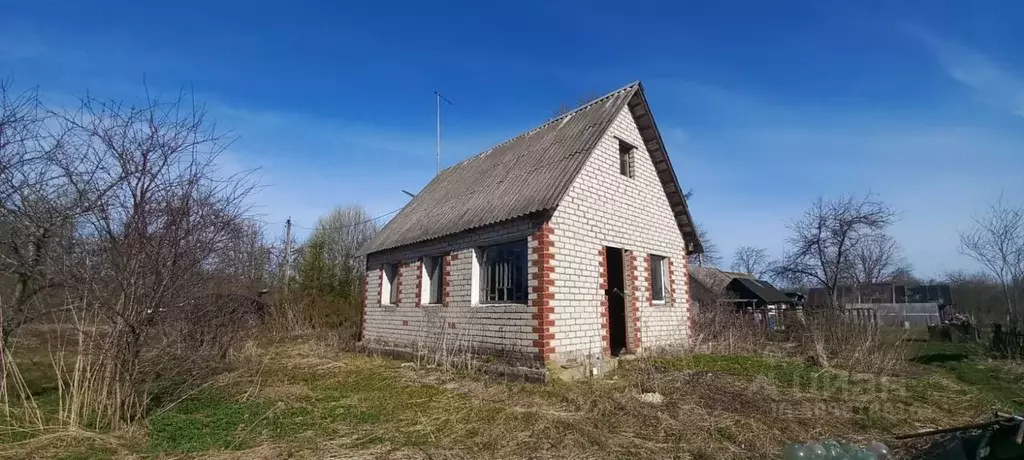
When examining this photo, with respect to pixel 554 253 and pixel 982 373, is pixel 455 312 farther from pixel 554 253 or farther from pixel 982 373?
pixel 982 373

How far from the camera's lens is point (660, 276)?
1243cm

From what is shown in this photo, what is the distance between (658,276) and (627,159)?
3.05 metres

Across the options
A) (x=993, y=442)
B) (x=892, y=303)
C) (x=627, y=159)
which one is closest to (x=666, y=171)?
(x=627, y=159)

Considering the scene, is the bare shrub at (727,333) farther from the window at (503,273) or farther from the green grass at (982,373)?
the window at (503,273)

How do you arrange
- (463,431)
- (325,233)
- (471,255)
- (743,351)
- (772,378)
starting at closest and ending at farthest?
(463,431) → (772,378) → (471,255) → (743,351) → (325,233)

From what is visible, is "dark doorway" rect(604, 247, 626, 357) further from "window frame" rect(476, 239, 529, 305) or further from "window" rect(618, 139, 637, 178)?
"window frame" rect(476, 239, 529, 305)

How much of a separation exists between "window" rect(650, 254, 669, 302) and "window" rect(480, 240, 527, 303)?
399 centimetres

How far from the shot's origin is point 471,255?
34.1 feet

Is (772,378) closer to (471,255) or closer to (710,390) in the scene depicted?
(710,390)

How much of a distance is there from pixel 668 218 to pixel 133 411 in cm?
1146

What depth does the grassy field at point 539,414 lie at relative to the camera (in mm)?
5172

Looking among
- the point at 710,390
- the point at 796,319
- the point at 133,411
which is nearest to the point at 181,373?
the point at 133,411

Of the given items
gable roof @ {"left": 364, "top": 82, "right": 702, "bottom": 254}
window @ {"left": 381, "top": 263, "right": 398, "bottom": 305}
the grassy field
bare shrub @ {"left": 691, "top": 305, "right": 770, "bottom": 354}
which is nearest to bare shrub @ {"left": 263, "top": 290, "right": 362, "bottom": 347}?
window @ {"left": 381, "top": 263, "right": 398, "bottom": 305}

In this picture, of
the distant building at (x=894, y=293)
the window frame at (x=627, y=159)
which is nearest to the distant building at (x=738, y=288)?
the distant building at (x=894, y=293)
